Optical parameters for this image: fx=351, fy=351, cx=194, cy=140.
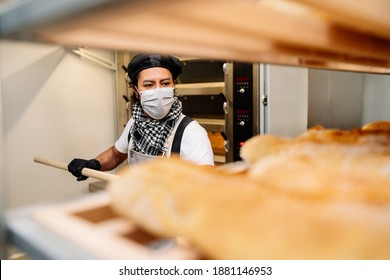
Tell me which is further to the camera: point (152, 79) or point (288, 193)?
point (152, 79)

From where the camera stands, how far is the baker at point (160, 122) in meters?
2.17

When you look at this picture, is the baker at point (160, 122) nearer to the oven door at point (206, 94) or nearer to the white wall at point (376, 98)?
the oven door at point (206, 94)

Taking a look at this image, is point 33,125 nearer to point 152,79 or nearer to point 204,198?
point 152,79

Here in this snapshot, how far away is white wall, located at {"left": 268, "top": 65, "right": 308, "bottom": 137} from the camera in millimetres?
2469

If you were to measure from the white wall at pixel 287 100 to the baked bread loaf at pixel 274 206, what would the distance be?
6.39 ft

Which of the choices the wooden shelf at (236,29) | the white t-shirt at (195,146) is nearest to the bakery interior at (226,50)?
the wooden shelf at (236,29)

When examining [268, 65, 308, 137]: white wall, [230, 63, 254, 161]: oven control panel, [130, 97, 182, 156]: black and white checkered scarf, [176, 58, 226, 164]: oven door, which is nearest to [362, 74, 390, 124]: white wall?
[268, 65, 308, 137]: white wall

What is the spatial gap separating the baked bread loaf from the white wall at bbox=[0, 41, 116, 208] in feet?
8.54

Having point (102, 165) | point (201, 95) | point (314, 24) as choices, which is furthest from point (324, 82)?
point (314, 24)

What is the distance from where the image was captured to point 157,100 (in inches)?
85.4

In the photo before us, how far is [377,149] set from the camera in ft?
1.96

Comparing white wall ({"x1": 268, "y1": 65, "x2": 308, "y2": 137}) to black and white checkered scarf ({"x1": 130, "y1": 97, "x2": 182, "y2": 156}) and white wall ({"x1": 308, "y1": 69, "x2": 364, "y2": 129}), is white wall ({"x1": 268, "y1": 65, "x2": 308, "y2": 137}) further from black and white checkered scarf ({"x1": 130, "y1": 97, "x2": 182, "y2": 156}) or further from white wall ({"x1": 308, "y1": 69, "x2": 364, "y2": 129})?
black and white checkered scarf ({"x1": 130, "y1": 97, "x2": 182, "y2": 156})
